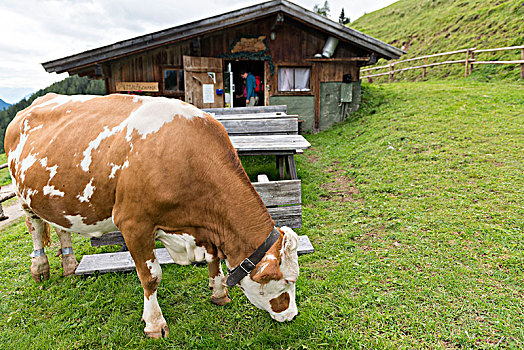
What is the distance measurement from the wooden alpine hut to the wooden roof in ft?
0.09

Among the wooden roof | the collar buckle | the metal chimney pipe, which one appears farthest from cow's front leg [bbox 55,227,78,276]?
the metal chimney pipe

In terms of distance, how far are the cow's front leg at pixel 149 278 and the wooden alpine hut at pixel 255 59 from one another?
866cm

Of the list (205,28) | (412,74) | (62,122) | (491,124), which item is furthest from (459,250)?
(412,74)

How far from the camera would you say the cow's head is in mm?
2562

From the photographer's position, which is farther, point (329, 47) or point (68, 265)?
point (329, 47)

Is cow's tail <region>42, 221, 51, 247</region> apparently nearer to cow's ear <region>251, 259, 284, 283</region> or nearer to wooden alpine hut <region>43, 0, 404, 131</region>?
cow's ear <region>251, 259, 284, 283</region>

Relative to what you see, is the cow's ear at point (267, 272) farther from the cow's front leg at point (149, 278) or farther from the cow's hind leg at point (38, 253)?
the cow's hind leg at point (38, 253)

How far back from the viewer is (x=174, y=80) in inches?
436

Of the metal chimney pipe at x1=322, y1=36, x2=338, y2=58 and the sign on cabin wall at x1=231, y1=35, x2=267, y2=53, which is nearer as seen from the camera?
the sign on cabin wall at x1=231, y1=35, x2=267, y2=53

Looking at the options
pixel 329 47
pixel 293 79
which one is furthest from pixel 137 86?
pixel 329 47

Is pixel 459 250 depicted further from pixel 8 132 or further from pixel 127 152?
pixel 8 132

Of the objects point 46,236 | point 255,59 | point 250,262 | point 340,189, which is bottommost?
point 340,189

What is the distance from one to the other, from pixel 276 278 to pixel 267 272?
0.10 meters

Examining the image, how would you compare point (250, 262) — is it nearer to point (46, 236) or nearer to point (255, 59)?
point (46, 236)
